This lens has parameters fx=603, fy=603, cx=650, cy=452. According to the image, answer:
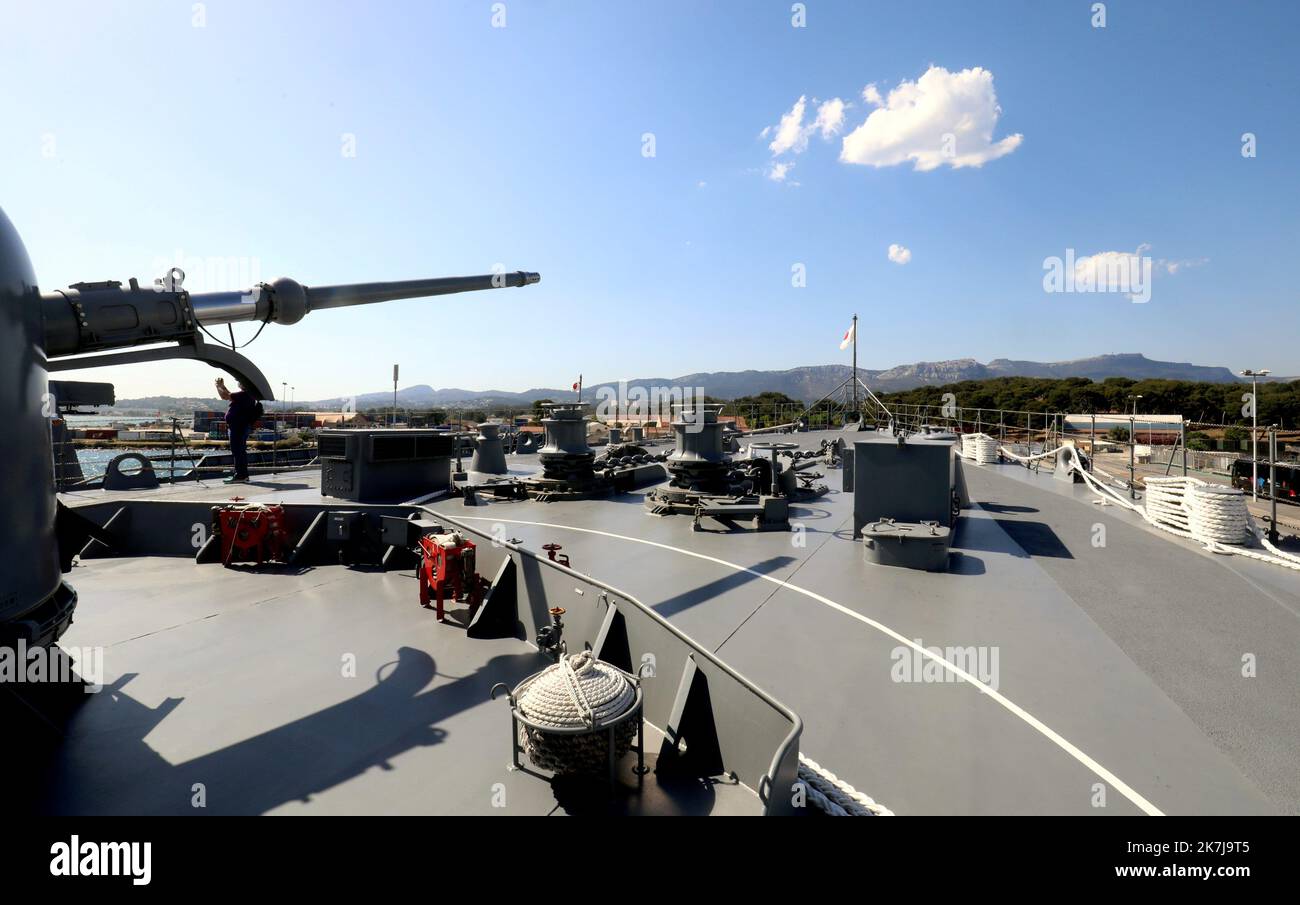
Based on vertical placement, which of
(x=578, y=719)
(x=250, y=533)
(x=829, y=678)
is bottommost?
(x=829, y=678)

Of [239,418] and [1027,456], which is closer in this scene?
[239,418]

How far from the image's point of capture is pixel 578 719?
242 cm

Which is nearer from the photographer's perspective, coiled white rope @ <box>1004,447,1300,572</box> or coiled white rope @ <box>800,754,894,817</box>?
coiled white rope @ <box>800,754,894,817</box>

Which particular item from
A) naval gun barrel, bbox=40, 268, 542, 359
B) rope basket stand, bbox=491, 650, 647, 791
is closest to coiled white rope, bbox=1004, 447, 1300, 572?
rope basket stand, bbox=491, 650, 647, 791

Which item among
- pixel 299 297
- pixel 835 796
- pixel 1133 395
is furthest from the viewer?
pixel 1133 395

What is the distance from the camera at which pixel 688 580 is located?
565 cm

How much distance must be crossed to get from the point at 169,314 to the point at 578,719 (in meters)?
3.36

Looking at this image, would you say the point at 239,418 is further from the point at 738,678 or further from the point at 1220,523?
the point at 1220,523

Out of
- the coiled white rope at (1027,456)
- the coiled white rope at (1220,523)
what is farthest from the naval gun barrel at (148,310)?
the coiled white rope at (1027,456)

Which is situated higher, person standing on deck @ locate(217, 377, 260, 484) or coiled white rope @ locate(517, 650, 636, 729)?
person standing on deck @ locate(217, 377, 260, 484)

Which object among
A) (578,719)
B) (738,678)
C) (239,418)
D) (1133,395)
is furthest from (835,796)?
(1133,395)

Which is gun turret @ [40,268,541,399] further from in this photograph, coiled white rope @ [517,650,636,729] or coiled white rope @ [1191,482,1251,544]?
coiled white rope @ [1191,482,1251,544]

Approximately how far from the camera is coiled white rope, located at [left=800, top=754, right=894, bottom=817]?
2.21m

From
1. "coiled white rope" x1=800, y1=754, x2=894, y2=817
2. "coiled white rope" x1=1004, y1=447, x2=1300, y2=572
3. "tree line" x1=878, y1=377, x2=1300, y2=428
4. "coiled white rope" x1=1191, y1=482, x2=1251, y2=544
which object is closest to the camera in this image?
"coiled white rope" x1=800, y1=754, x2=894, y2=817
